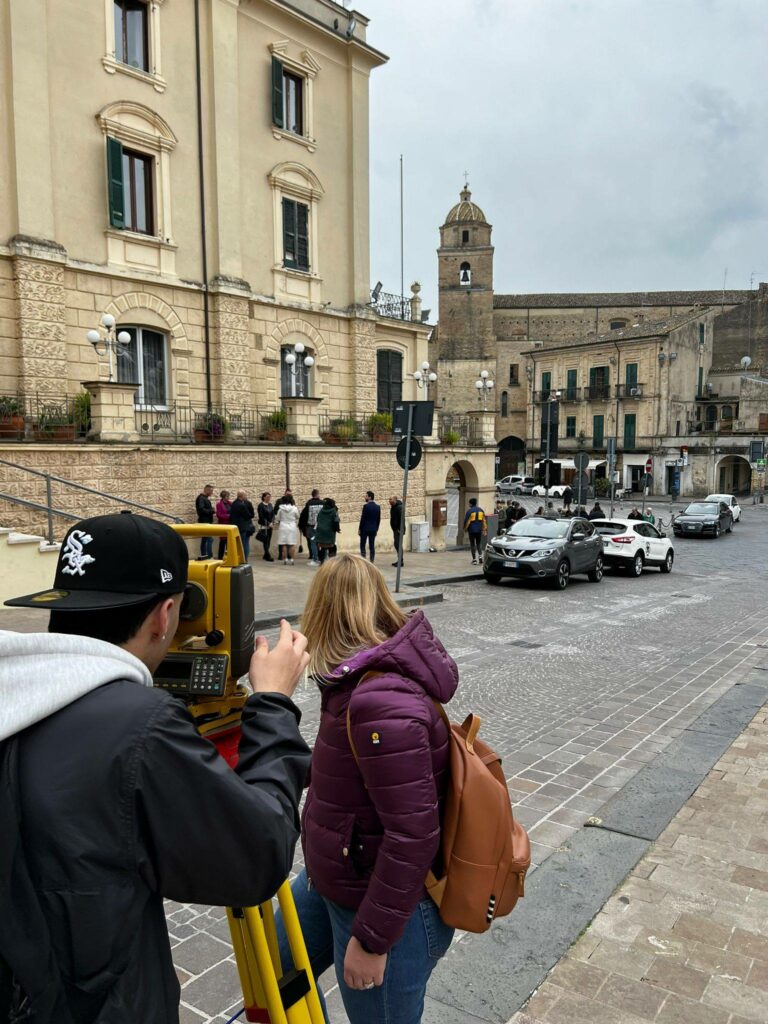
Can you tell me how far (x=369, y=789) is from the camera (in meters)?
2.05

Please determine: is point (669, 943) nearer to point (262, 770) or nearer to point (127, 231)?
point (262, 770)

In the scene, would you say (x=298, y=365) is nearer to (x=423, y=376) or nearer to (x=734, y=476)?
(x=423, y=376)

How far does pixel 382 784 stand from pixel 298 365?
20189 mm

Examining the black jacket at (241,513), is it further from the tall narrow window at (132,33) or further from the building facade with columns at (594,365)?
the building facade with columns at (594,365)

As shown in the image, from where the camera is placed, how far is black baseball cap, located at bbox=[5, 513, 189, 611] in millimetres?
1563

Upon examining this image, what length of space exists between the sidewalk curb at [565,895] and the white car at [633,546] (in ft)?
44.5

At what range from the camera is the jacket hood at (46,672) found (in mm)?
1278

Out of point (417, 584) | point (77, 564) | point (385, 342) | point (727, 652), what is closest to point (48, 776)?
point (77, 564)

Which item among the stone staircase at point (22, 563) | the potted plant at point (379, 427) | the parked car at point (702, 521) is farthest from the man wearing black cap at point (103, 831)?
the parked car at point (702, 521)

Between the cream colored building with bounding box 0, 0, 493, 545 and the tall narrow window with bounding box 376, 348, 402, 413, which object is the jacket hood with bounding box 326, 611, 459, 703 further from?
the tall narrow window with bounding box 376, 348, 402, 413

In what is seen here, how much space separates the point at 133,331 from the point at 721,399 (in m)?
52.5

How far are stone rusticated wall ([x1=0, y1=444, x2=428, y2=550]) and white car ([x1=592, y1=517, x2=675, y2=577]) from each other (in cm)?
602

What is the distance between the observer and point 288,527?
17.8m

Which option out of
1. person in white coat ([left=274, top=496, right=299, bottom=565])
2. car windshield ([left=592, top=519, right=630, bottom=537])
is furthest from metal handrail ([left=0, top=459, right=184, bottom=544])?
car windshield ([left=592, top=519, right=630, bottom=537])
